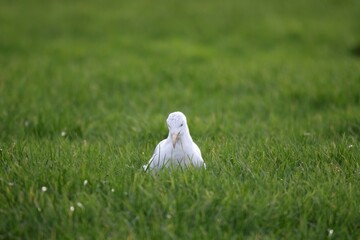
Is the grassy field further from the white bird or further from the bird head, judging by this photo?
the bird head

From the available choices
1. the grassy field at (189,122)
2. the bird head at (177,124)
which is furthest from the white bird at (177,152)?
the grassy field at (189,122)

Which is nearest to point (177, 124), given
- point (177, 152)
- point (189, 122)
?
point (177, 152)

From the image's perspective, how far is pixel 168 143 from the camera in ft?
13.1

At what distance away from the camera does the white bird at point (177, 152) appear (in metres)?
3.88

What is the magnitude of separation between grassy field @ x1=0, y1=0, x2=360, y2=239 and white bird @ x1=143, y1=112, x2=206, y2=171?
6.8 inches

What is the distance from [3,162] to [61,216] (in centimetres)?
114

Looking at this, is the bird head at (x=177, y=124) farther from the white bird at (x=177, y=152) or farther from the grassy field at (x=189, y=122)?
the grassy field at (x=189, y=122)

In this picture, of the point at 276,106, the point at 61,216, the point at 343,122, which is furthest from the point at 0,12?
the point at 61,216

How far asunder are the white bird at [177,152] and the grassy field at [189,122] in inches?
6.8

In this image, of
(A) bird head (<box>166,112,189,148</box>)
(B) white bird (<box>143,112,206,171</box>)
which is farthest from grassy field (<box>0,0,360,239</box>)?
(A) bird head (<box>166,112,189,148</box>)

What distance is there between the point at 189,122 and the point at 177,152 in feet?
7.71

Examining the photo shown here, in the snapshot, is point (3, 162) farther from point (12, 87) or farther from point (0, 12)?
point (0, 12)

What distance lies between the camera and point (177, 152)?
155 inches

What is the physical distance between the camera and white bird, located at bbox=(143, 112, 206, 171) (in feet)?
12.7
